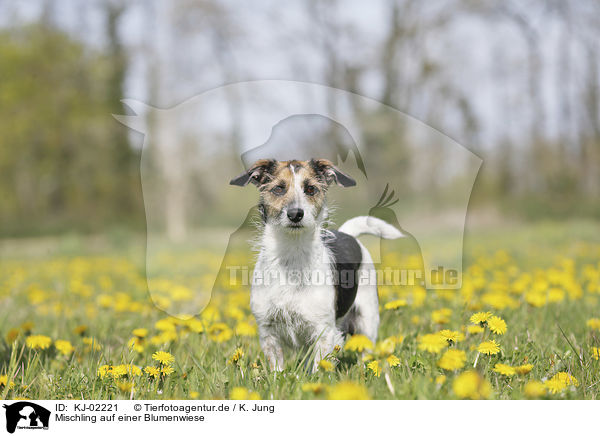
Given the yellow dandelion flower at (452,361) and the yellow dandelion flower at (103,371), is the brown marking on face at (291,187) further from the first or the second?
the yellow dandelion flower at (103,371)

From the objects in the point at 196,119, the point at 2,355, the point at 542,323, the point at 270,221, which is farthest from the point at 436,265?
the point at 2,355

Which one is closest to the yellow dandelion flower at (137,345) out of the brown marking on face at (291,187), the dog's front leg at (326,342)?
the dog's front leg at (326,342)

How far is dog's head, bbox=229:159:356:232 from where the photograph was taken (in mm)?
2250

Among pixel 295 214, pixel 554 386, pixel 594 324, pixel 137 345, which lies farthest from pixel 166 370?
pixel 594 324

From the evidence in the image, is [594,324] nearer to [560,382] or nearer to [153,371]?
[560,382]

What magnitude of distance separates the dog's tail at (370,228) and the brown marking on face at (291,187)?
1.92 ft

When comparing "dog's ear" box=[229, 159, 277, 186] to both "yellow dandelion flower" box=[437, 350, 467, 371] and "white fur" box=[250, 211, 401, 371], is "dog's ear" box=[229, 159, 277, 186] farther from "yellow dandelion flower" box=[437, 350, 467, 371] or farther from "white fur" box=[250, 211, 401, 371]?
"yellow dandelion flower" box=[437, 350, 467, 371]

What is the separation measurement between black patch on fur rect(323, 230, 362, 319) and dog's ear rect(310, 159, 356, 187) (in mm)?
392

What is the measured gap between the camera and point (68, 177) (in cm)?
1884

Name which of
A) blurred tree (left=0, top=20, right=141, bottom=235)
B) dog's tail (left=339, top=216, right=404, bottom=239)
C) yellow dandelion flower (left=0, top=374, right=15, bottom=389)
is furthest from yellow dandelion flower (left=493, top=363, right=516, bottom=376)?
blurred tree (left=0, top=20, right=141, bottom=235)

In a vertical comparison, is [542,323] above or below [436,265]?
below

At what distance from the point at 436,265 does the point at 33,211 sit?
17974 millimetres

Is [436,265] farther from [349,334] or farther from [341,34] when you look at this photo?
[341,34]

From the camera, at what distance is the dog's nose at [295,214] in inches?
87.0
